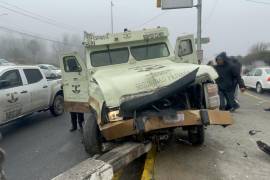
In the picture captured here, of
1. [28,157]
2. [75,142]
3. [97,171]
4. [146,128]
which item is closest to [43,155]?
[28,157]

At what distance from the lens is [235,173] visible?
202 inches

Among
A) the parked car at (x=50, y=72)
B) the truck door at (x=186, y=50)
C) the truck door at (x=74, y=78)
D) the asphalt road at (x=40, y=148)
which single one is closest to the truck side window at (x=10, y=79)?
the asphalt road at (x=40, y=148)

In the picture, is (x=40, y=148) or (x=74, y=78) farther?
(x=74, y=78)

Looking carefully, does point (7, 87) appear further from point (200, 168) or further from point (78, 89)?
point (200, 168)

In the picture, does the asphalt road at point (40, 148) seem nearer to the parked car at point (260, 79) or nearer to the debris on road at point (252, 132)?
the debris on road at point (252, 132)

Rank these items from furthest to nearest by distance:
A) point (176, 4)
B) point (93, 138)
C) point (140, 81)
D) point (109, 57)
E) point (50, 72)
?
1. point (176, 4)
2. point (50, 72)
3. point (109, 57)
4. point (93, 138)
5. point (140, 81)

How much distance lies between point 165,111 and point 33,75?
6254 millimetres

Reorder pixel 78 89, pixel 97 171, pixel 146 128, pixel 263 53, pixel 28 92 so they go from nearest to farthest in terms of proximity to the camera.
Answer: pixel 97 171 < pixel 146 128 < pixel 78 89 < pixel 28 92 < pixel 263 53

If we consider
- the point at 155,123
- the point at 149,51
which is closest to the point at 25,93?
the point at 149,51

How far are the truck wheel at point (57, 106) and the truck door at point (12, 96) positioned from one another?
1.76m

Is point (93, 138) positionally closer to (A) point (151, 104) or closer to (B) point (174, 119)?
(A) point (151, 104)

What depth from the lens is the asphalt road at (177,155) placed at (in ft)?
17.4

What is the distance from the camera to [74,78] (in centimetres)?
799

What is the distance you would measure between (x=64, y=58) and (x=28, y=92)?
220 cm
